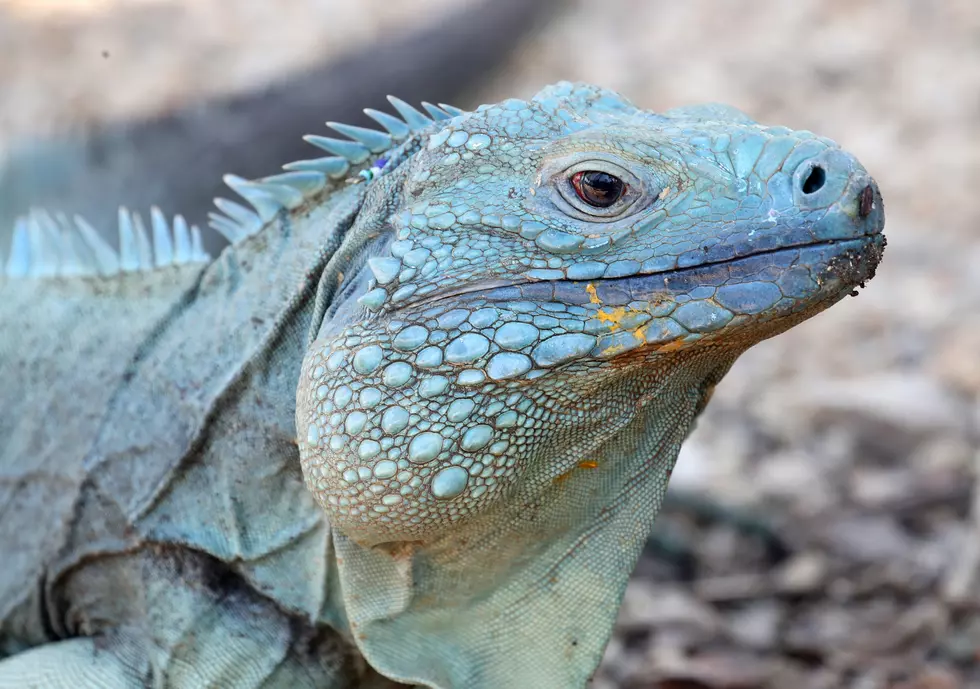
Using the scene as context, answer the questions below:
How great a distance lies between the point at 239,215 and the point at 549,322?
110 centimetres

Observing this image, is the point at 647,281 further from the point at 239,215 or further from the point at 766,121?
the point at 766,121

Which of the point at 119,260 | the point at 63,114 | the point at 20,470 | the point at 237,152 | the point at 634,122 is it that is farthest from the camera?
the point at 63,114

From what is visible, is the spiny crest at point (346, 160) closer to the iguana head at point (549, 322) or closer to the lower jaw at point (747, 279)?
the iguana head at point (549, 322)

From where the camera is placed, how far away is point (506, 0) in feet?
31.5

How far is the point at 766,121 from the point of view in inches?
323

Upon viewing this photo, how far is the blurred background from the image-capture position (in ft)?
15.2

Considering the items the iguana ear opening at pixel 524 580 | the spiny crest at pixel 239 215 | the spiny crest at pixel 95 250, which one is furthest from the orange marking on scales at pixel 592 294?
the spiny crest at pixel 95 250

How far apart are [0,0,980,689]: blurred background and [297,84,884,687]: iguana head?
6.55ft

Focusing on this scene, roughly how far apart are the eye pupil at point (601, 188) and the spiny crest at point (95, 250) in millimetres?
1245

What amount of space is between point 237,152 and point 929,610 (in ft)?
14.9

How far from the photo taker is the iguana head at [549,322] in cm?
230

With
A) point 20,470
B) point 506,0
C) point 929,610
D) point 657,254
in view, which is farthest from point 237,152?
point 657,254

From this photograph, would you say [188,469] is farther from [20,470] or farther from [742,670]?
[742,670]

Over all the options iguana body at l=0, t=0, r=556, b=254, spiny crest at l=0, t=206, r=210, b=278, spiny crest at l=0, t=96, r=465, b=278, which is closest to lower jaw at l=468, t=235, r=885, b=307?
spiny crest at l=0, t=96, r=465, b=278
